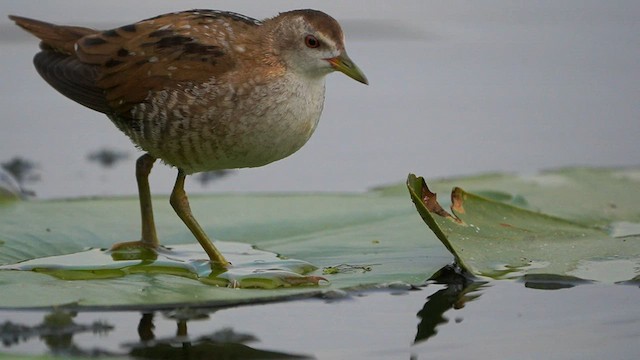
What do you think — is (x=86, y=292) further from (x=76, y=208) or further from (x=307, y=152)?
(x=307, y=152)

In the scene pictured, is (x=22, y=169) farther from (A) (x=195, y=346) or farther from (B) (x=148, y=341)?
(A) (x=195, y=346)

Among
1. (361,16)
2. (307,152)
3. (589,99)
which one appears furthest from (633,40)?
(307,152)

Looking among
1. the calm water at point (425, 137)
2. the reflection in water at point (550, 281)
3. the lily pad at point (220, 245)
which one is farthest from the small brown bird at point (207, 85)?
the reflection in water at point (550, 281)

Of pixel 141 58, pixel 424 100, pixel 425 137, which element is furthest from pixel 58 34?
pixel 424 100

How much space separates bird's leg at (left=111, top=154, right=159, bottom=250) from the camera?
6586 millimetres

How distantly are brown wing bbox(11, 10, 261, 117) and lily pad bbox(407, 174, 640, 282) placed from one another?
1286 mm

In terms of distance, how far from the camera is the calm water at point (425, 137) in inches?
208

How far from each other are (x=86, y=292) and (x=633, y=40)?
23.7 feet

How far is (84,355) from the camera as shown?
4.87 metres

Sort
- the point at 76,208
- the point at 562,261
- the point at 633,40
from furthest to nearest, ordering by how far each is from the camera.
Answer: the point at 633,40
the point at 76,208
the point at 562,261

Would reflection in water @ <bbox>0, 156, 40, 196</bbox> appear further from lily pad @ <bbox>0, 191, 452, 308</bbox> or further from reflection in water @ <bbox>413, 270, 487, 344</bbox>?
reflection in water @ <bbox>413, 270, 487, 344</bbox>

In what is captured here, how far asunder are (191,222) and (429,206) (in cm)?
123

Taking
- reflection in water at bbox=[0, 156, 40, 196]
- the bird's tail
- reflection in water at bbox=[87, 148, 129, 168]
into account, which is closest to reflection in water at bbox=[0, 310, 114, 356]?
the bird's tail

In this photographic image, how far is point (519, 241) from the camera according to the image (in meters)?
6.29
